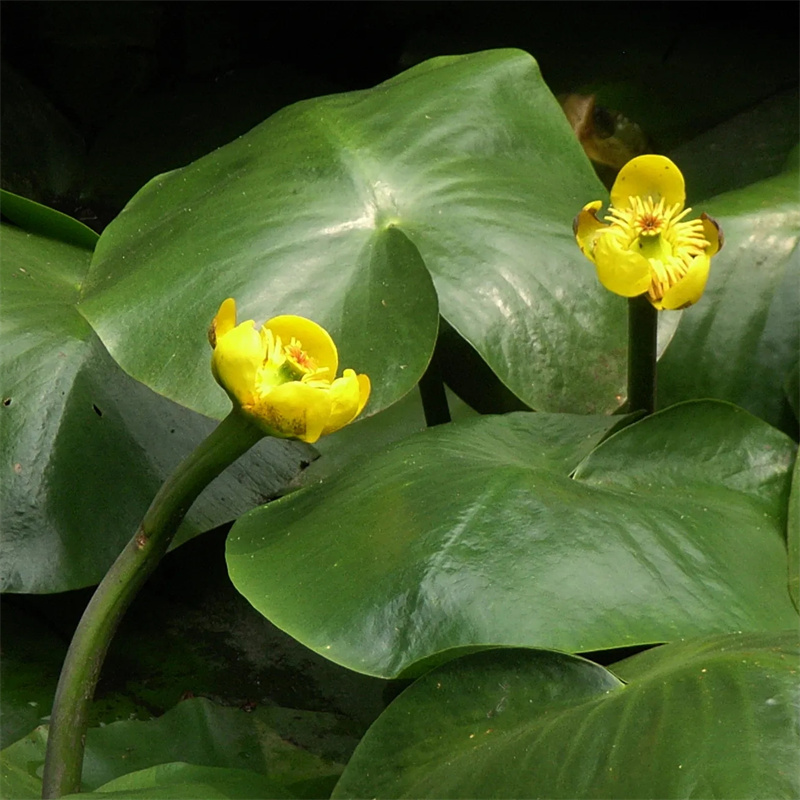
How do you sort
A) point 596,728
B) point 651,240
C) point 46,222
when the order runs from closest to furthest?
point 596,728, point 651,240, point 46,222

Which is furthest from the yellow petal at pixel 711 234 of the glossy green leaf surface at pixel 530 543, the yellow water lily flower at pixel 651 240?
the glossy green leaf surface at pixel 530 543

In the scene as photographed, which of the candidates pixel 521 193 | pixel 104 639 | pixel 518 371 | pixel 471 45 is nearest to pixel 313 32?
pixel 471 45

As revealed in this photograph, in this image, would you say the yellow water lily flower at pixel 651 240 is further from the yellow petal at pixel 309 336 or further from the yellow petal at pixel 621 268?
the yellow petal at pixel 309 336

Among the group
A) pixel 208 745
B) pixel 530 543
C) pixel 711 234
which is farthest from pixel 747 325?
pixel 208 745

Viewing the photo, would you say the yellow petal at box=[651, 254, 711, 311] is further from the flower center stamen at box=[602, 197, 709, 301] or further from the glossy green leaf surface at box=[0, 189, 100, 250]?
the glossy green leaf surface at box=[0, 189, 100, 250]

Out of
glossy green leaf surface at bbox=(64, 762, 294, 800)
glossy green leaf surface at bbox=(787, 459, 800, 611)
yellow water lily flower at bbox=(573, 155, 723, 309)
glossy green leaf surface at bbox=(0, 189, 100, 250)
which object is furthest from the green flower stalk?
glossy green leaf surface at bbox=(0, 189, 100, 250)

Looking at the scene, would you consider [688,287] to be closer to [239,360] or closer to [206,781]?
[239,360]
